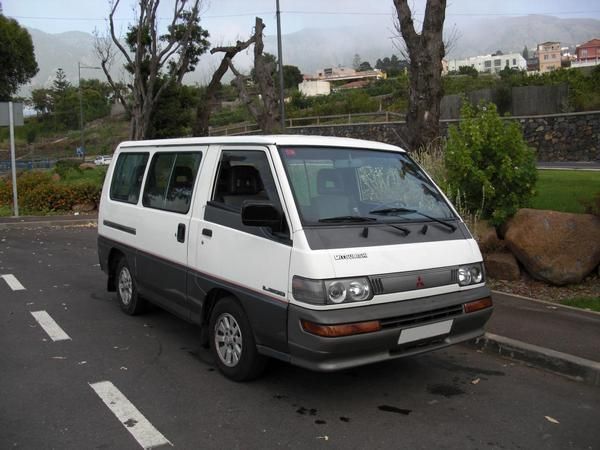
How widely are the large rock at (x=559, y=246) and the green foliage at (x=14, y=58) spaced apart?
39.0m

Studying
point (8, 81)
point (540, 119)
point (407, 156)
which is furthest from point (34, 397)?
point (8, 81)

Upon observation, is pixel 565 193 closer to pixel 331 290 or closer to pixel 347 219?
pixel 347 219

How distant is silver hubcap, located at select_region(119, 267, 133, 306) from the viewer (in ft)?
22.1

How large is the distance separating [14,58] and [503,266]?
39.7 m

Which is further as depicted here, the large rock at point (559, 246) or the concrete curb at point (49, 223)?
the concrete curb at point (49, 223)

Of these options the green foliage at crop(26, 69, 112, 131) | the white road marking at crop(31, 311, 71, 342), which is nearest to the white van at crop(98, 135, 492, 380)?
the white road marking at crop(31, 311, 71, 342)

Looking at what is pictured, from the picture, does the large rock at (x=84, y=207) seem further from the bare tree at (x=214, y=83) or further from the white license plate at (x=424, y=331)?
the white license plate at (x=424, y=331)

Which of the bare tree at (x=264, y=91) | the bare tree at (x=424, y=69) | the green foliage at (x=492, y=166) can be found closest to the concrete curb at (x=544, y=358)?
the green foliage at (x=492, y=166)

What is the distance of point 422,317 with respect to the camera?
4.34m

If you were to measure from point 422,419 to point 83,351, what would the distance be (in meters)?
3.20

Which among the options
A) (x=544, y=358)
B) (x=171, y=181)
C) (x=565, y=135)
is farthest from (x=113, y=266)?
(x=565, y=135)

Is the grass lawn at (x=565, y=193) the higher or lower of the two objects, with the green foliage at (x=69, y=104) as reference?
lower

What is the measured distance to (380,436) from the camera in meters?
3.93

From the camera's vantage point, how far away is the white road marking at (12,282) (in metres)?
8.32
